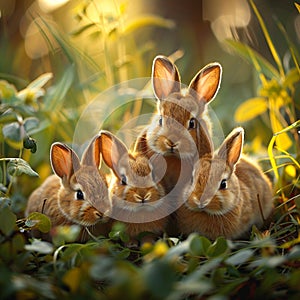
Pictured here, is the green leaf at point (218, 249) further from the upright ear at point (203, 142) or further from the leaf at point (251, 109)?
the leaf at point (251, 109)

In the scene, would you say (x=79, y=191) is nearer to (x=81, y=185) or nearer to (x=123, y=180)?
(x=81, y=185)

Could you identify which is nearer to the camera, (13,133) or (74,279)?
(74,279)

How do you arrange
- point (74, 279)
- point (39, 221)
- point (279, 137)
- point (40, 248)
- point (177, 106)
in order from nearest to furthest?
point (74, 279)
point (40, 248)
point (39, 221)
point (177, 106)
point (279, 137)

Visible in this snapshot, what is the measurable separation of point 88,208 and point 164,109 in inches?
14.3

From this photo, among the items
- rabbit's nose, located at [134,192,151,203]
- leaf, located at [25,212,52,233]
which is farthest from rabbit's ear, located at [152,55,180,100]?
leaf, located at [25,212,52,233]

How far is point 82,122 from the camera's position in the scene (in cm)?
225

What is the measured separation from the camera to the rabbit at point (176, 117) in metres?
1.68

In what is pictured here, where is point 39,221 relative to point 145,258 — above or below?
above

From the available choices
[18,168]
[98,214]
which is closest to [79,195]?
[98,214]

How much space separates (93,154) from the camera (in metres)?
1.71

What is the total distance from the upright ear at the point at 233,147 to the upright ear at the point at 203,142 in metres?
0.06

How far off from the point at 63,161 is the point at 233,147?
491 millimetres

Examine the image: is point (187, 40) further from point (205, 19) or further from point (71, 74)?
point (71, 74)

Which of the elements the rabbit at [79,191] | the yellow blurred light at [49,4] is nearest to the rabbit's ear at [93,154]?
the rabbit at [79,191]
